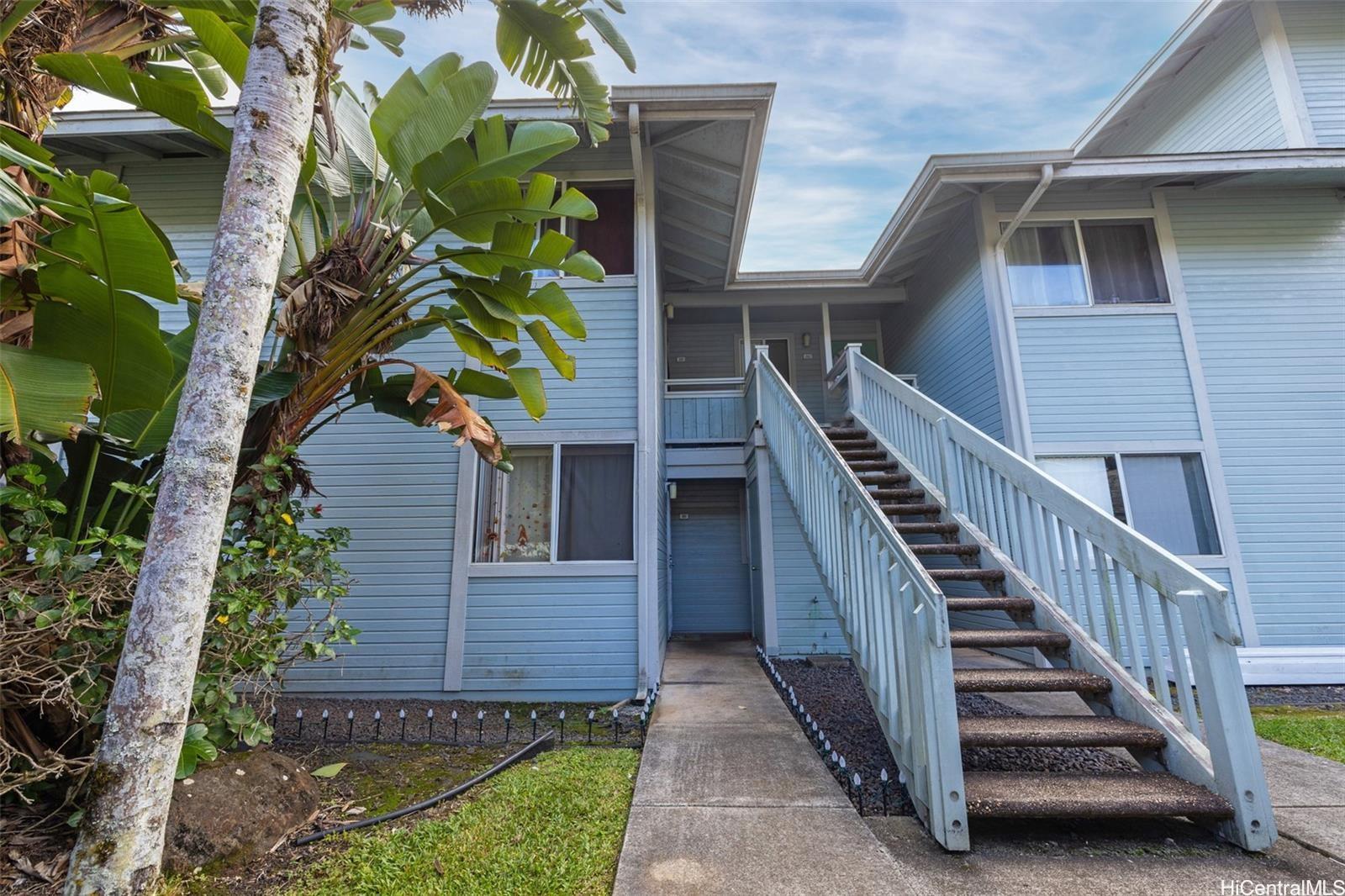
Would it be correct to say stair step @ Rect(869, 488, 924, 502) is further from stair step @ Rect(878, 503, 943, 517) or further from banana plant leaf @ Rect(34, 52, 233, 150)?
banana plant leaf @ Rect(34, 52, 233, 150)

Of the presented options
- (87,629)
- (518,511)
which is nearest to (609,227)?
(518,511)

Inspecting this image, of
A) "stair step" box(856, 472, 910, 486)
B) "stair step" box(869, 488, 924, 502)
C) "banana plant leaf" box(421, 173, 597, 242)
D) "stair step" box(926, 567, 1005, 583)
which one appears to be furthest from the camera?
"stair step" box(856, 472, 910, 486)

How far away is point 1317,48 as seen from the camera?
7852mm

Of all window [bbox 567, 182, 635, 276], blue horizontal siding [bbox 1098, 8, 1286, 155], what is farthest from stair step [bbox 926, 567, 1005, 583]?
blue horizontal siding [bbox 1098, 8, 1286, 155]

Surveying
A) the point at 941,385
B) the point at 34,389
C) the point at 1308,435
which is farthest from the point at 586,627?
the point at 1308,435

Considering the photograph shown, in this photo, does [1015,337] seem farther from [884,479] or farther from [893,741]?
[893,741]

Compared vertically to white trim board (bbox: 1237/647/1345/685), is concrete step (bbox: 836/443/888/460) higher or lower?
higher

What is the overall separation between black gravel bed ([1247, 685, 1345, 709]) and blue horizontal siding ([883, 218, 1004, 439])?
11.9 ft

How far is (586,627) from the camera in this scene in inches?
225

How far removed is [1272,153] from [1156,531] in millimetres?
4908

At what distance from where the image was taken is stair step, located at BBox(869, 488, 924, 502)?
559 cm

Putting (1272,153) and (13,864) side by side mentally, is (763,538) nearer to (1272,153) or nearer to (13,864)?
(13,864)

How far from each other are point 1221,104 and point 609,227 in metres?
9.82

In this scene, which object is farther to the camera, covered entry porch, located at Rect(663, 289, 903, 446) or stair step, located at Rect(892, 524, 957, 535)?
covered entry porch, located at Rect(663, 289, 903, 446)
